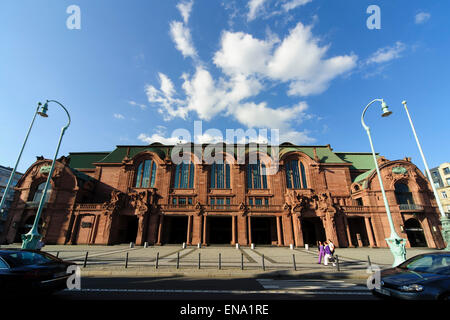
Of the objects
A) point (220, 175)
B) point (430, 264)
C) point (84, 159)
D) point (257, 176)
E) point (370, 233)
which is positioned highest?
point (84, 159)

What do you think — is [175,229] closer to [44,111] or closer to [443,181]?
[44,111]

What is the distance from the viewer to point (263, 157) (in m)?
33.5

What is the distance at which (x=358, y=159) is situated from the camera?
37.2 meters

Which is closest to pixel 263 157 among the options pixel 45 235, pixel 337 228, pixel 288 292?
pixel 337 228

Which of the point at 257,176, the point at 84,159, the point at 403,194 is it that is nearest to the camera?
the point at 403,194

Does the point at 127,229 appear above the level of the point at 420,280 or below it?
above

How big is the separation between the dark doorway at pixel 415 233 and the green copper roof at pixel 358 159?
1087 cm

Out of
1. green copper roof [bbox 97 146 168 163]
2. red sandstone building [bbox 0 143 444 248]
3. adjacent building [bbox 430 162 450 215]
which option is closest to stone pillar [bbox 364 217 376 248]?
red sandstone building [bbox 0 143 444 248]

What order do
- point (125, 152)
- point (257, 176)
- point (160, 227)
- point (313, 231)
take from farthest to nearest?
point (125, 152)
point (257, 176)
point (313, 231)
point (160, 227)

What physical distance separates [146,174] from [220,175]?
1312 centimetres

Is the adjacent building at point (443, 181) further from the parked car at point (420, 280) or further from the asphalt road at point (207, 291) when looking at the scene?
the parked car at point (420, 280)

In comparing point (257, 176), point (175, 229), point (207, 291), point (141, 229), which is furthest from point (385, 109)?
point (175, 229)

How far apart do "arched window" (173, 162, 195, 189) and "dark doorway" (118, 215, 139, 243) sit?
8.84 metres
